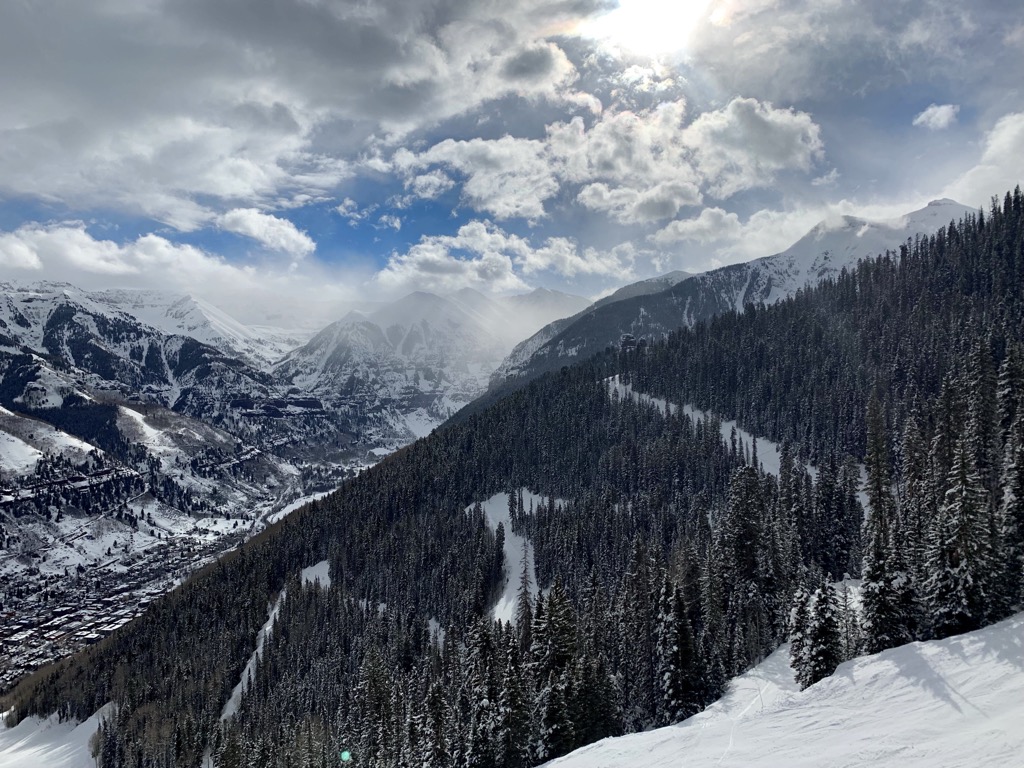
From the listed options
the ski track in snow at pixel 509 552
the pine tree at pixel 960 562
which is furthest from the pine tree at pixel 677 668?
the ski track in snow at pixel 509 552

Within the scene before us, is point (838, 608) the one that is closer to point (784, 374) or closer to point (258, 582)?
point (784, 374)

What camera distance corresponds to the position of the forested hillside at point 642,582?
54.1 meters

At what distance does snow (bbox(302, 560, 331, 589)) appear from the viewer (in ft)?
596

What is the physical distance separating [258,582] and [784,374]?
615 ft

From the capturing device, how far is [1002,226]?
19062 centimetres

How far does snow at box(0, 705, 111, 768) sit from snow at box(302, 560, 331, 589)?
59.5m

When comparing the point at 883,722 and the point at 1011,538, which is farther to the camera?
the point at 1011,538

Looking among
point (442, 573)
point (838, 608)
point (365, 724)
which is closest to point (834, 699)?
point (838, 608)

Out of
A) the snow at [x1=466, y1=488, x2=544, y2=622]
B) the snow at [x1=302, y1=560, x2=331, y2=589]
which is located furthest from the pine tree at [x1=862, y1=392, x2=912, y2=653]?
the snow at [x1=302, y1=560, x2=331, y2=589]

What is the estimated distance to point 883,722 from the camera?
34.2 metres

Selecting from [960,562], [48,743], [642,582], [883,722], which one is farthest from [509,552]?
[883,722]

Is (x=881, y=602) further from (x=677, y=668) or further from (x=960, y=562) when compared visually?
(x=677, y=668)

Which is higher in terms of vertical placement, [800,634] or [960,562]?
[960,562]

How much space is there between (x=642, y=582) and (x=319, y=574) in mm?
134760
